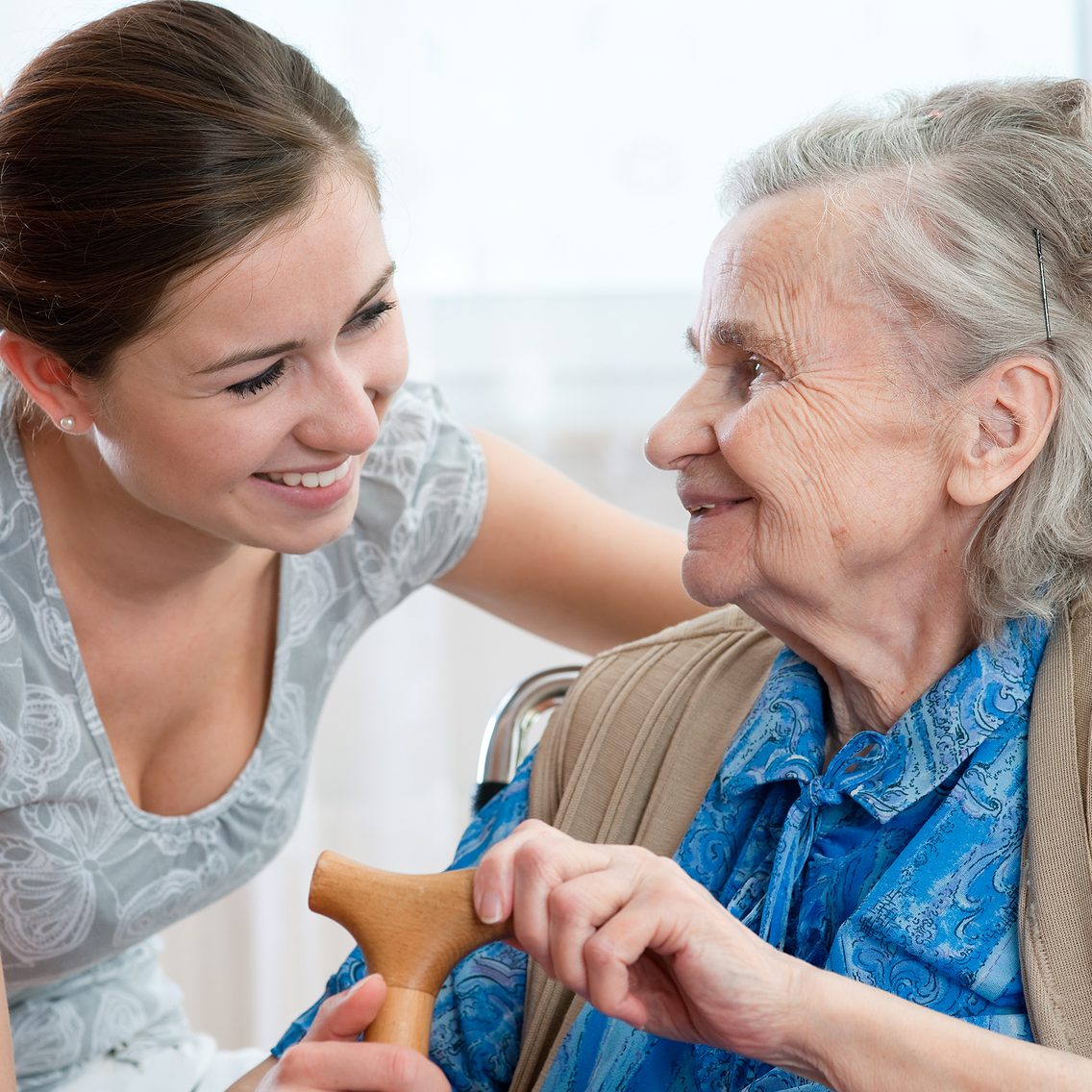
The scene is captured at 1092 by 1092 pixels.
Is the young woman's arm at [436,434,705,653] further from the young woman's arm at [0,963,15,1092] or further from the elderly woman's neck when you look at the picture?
the young woman's arm at [0,963,15,1092]

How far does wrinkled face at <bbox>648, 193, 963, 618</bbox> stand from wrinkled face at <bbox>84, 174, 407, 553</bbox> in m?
0.33

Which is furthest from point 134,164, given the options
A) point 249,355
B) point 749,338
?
point 749,338

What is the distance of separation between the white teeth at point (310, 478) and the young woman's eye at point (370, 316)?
13 cm

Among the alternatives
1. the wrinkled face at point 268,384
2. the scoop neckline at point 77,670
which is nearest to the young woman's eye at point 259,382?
the wrinkled face at point 268,384

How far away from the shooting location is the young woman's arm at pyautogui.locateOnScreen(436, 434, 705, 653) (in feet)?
5.42

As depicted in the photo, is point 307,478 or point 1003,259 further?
point 307,478

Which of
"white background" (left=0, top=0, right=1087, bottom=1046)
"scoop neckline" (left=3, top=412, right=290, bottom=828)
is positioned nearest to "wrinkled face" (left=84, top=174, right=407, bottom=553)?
"scoop neckline" (left=3, top=412, right=290, bottom=828)

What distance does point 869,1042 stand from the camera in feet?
2.86

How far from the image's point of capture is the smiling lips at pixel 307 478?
1311 mm

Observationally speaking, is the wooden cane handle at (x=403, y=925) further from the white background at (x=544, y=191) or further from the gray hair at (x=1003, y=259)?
the white background at (x=544, y=191)

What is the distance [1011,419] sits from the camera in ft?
3.59

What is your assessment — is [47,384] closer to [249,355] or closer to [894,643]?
[249,355]

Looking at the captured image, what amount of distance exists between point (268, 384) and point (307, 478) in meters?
0.12

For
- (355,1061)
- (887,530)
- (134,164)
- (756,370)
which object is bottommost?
(355,1061)
